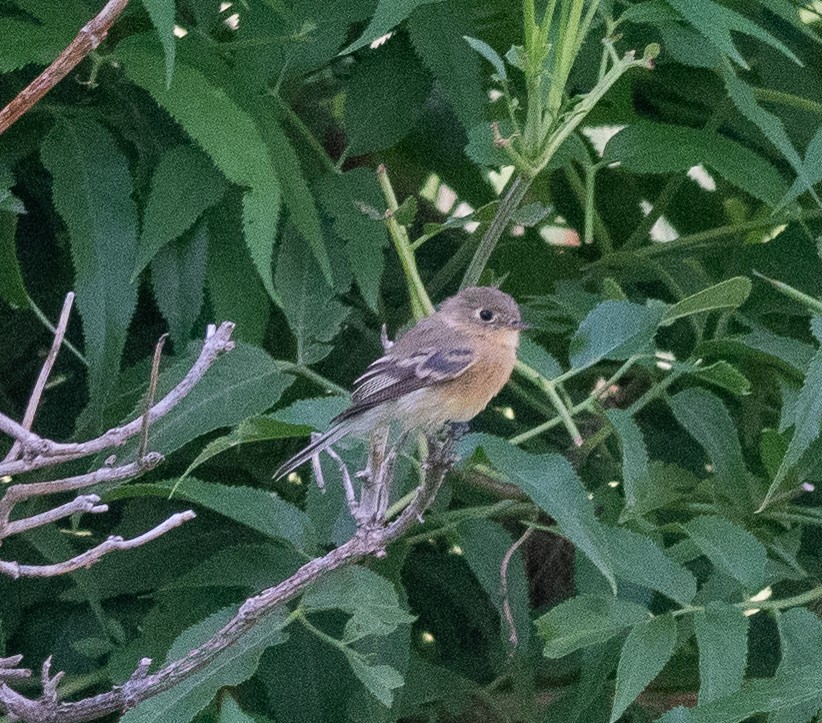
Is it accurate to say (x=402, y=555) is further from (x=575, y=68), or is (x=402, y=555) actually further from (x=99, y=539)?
(x=575, y=68)

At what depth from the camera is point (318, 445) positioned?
107 inches

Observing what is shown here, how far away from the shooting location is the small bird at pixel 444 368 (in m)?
2.97

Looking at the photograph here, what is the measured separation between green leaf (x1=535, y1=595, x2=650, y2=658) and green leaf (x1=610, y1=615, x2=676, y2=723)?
3 centimetres

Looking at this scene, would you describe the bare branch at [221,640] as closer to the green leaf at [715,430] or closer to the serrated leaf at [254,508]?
the serrated leaf at [254,508]

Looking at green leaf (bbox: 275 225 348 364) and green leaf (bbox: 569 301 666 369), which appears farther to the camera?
green leaf (bbox: 275 225 348 364)

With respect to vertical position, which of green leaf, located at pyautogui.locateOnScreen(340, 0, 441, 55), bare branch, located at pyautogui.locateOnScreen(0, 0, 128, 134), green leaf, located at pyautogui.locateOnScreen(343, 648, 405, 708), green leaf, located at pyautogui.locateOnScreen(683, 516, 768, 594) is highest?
bare branch, located at pyautogui.locateOnScreen(0, 0, 128, 134)

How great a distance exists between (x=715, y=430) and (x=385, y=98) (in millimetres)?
1020

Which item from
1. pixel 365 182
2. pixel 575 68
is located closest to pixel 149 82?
pixel 365 182

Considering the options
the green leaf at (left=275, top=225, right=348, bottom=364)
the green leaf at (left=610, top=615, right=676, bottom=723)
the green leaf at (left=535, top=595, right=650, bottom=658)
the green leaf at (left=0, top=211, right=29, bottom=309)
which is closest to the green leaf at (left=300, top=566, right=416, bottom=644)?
the green leaf at (left=535, top=595, right=650, bottom=658)

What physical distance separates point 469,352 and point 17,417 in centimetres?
112

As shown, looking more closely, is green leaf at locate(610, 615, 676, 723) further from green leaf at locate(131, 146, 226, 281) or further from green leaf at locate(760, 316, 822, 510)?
green leaf at locate(131, 146, 226, 281)

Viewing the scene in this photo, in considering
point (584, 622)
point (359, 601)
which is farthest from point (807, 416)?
point (359, 601)

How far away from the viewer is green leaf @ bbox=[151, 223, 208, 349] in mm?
2719

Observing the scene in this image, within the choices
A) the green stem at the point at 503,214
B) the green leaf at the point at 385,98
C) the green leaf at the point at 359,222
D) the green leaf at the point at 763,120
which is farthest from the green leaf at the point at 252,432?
the green leaf at the point at 763,120
